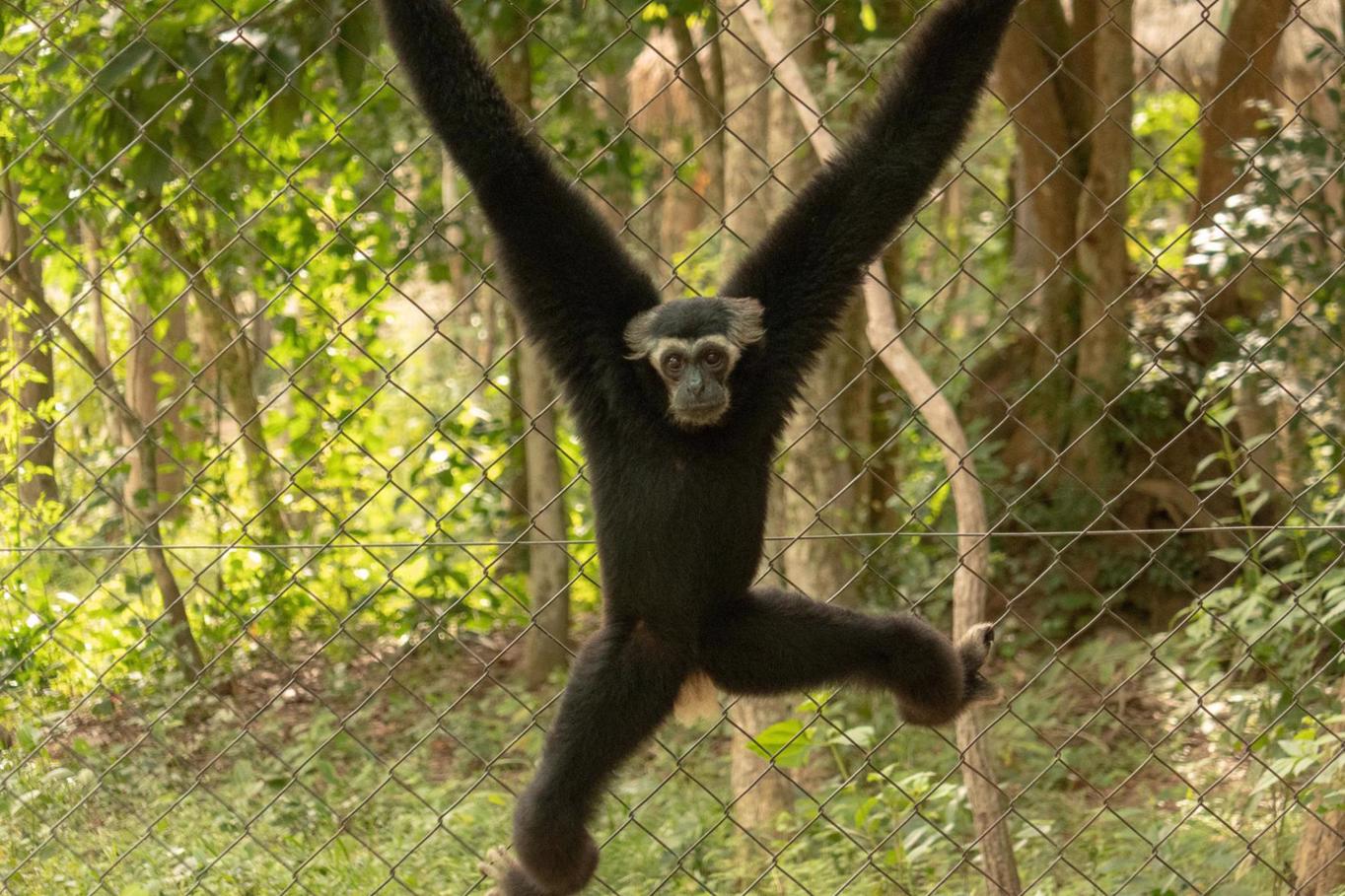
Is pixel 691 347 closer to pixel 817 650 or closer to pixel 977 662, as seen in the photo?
pixel 817 650

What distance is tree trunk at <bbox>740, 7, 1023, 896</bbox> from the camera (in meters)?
4.01

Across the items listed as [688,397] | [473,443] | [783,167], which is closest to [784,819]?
[688,397]

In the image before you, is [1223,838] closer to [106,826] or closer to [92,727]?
[106,826]

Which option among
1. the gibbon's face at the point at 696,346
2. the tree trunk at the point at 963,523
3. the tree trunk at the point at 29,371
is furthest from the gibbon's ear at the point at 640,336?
the tree trunk at the point at 29,371

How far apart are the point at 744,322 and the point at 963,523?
1.42 m

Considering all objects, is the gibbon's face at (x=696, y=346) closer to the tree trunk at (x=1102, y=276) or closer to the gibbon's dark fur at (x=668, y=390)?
the gibbon's dark fur at (x=668, y=390)

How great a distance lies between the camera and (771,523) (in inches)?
223

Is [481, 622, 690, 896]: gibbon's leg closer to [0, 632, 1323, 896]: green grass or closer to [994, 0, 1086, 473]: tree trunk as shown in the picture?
[0, 632, 1323, 896]: green grass

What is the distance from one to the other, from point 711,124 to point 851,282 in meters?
5.05

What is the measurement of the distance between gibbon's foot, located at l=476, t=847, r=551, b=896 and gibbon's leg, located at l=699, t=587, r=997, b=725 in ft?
2.46

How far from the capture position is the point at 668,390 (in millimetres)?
3543

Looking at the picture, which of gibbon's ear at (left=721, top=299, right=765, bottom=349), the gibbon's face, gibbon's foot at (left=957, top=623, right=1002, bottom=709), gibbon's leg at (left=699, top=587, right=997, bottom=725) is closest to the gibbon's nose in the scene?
the gibbon's face

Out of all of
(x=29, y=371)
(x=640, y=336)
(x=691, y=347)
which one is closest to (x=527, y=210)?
(x=640, y=336)

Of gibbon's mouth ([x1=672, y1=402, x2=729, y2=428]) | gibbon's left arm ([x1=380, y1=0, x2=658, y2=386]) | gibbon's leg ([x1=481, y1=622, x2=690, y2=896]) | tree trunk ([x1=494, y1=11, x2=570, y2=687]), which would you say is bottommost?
tree trunk ([x1=494, y1=11, x2=570, y2=687])
